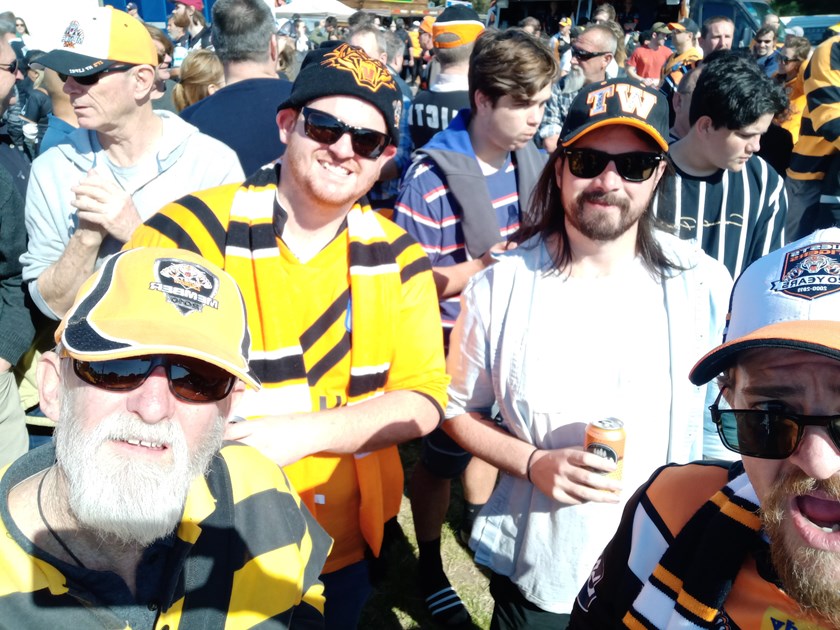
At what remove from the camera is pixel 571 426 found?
2.27 m

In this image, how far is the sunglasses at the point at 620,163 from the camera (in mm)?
2299

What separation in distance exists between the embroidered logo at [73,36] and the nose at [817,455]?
289cm

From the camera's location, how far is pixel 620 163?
90.4 inches

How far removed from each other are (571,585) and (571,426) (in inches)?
19.7

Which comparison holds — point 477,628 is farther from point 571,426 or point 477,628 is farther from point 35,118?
point 35,118

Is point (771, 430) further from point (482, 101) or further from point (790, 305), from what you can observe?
point (482, 101)

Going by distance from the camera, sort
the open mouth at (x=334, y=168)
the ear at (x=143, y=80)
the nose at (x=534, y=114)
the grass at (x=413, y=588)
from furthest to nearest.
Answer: the grass at (x=413, y=588) → the nose at (x=534, y=114) → the ear at (x=143, y=80) → the open mouth at (x=334, y=168)

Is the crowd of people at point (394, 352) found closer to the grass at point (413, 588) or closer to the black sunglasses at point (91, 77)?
the black sunglasses at point (91, 77)

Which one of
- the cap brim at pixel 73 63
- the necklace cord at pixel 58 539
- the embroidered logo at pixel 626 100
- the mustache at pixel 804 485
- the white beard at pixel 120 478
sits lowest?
the necklace cord at pixel 58 539

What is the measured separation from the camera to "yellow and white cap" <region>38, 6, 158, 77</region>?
2.85m

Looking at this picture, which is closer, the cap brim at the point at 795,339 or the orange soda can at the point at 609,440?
the cap brim at the point at 795,339

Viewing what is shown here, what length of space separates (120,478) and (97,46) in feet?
6.90

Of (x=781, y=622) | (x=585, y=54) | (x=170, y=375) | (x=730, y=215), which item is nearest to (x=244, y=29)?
(x=730, y=215)

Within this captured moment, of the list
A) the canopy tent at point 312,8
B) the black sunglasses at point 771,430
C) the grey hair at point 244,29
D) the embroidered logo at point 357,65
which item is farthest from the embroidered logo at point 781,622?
the canopy tent at point 312,8
